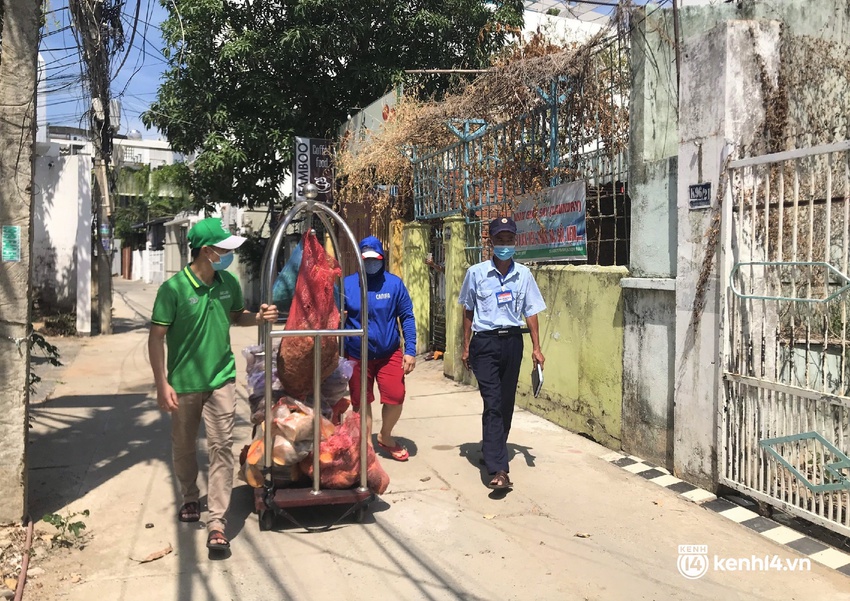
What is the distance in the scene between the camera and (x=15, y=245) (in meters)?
3.85

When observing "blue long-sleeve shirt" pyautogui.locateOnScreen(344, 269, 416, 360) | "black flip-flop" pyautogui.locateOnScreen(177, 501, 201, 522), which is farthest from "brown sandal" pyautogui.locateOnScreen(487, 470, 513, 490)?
"black flip-flop" pyautogui.locateOnScreen(177, 501, 201, 522)

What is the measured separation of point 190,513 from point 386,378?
1.72m

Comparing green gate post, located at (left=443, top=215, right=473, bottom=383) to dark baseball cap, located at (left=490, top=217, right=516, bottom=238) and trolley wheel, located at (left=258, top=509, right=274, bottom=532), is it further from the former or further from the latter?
trolley wheel, located at (left=258, top=509, right=274, bottom=532)

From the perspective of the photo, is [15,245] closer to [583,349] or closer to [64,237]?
[583,349]

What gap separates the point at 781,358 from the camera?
4406 millimetres

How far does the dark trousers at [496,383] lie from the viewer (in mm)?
4699

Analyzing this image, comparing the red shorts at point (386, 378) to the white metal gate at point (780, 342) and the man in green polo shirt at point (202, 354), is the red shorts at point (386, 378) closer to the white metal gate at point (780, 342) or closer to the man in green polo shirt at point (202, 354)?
the man in green polo shirt at point (202, 354)

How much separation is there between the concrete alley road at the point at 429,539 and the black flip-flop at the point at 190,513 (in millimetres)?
49

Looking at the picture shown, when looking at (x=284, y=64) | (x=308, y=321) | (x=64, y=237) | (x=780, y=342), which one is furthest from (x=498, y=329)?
(x=64, y=237)

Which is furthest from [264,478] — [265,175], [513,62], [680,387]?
[265,175]

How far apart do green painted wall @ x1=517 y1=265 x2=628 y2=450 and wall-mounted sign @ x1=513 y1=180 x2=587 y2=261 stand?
0.17m

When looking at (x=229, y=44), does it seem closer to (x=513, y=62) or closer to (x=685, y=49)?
(x=513, y=62)

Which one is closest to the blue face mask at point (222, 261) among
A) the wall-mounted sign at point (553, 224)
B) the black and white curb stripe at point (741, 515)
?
the black and white curb stripe at point (741, 515)

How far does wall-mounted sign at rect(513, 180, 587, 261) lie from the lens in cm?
625
